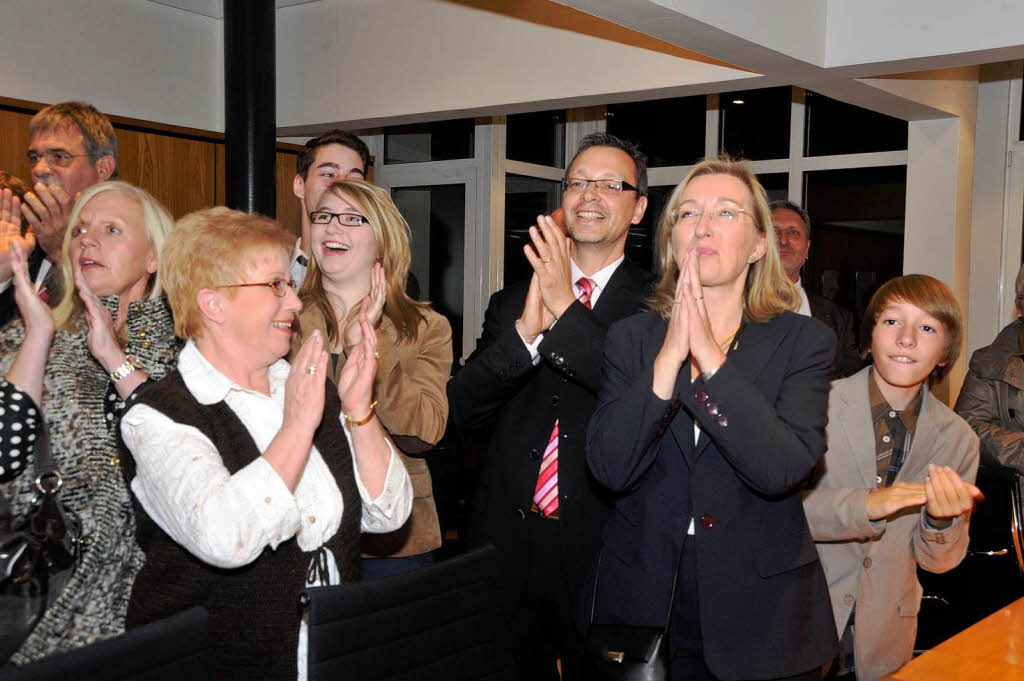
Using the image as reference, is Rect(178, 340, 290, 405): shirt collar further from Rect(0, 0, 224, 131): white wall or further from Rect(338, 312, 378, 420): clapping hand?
Rect(0, 0, 224, 131): white wall

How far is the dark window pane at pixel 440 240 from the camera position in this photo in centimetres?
775

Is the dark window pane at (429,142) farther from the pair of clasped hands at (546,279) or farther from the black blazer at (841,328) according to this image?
the pair of clasped hands at (546,279)

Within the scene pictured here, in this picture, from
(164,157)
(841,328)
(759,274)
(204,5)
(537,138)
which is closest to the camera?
(759,274)

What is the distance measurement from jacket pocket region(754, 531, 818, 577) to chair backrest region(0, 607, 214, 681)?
3.53ft

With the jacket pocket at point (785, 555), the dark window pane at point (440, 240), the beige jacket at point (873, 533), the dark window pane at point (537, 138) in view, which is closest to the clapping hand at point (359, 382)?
the jacket pocket at point (785, 555)

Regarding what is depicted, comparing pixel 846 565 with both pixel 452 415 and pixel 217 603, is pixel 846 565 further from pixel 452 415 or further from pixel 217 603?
pixel 217 603

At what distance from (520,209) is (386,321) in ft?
18.3

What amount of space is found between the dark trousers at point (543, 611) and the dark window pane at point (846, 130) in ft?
17.7

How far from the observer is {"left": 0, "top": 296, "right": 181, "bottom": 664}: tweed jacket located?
6.18 feet

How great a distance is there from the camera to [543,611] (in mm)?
2383

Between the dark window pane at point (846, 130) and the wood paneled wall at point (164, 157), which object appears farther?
the dark window pane at point (846, 130)

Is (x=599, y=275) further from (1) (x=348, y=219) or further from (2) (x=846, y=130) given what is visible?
(2) (x=846, y=130)

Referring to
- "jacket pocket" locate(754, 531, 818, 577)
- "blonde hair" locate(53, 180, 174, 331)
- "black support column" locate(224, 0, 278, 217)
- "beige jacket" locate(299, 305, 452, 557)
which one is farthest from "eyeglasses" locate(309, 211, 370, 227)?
"black support column" locate(224, 0, 278, 217)

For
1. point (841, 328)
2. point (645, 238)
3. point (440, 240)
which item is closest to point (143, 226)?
point (841, 328)
